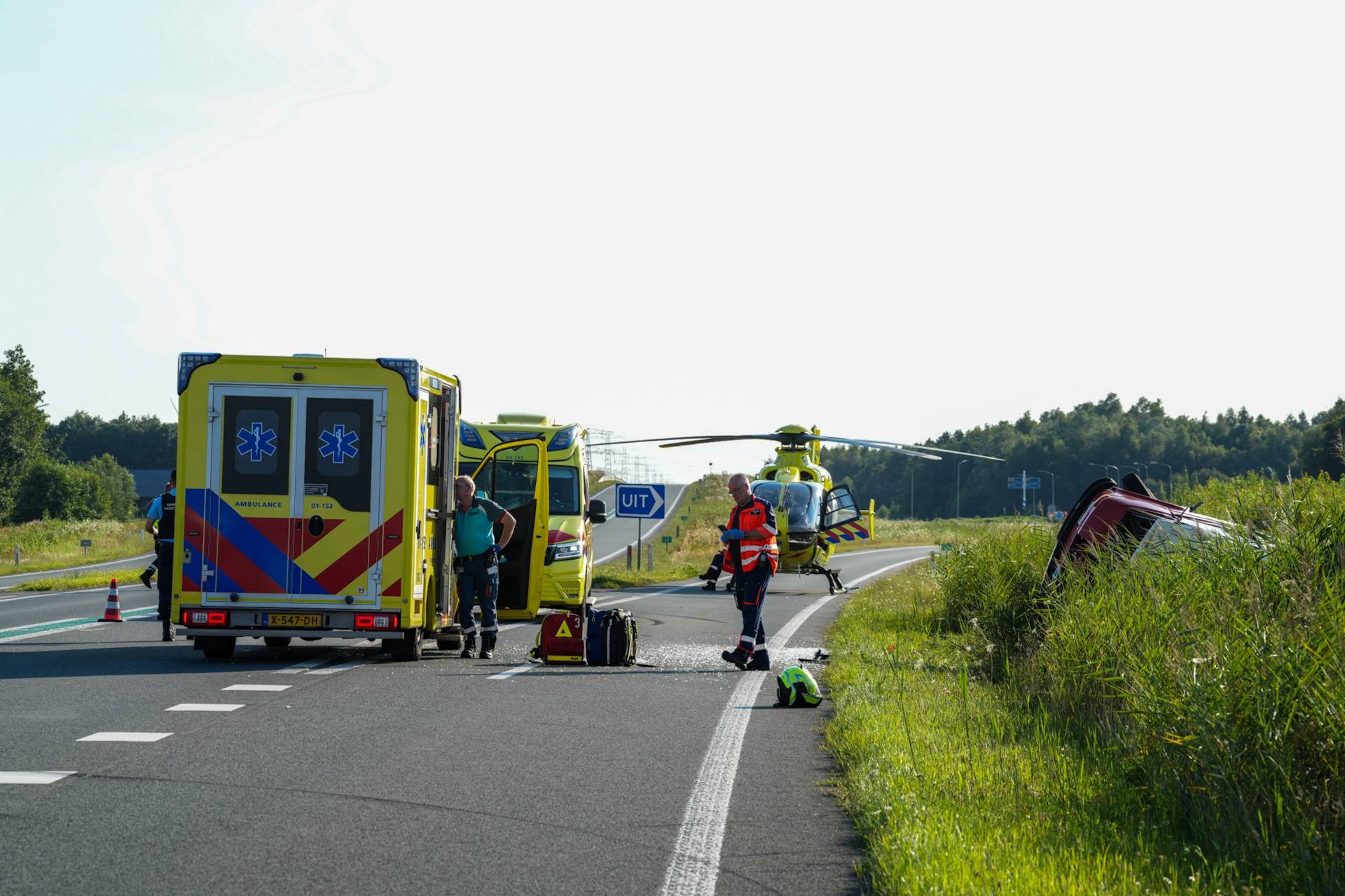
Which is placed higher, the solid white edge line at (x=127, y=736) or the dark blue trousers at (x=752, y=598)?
the dark blue trousers at (x=752, y=598)

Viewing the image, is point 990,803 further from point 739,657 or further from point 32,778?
point 739,657

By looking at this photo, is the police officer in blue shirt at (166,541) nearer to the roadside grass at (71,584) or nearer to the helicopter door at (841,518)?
the roadside grass at (71,584)

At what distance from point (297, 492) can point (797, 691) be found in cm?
544

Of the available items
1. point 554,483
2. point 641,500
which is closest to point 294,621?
point 554,483

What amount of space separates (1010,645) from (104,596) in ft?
58.2

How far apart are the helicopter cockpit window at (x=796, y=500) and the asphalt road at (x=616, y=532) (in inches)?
806

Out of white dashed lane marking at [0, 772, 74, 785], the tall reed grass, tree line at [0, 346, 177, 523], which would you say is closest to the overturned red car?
the tall reed grass

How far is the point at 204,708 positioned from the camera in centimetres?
1018

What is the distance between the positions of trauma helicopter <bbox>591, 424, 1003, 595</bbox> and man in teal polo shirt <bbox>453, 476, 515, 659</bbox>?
14.6 m

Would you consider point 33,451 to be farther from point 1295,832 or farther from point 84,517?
point 1295,832

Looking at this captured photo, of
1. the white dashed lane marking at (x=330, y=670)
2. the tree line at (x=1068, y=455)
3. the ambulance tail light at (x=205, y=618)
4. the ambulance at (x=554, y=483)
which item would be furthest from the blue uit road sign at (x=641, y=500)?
the tree line at (x=1068, y=455)

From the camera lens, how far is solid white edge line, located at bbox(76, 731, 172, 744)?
8.55m

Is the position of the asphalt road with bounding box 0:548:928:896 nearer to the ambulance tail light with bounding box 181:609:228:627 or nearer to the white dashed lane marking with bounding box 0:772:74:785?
the white dashed lane marking with bounding box 0:772:74:785

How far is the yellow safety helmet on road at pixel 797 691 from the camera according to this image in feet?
36.3
